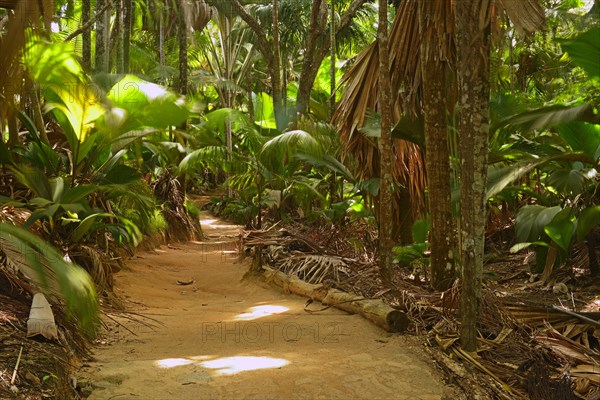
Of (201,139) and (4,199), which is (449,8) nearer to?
(4,199)

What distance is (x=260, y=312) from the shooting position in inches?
269

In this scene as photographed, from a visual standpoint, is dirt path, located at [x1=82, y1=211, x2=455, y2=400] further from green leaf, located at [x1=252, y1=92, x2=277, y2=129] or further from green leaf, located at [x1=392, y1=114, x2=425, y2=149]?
green leaf, located at [x1=252, y1=92, x2=277, y2=129]

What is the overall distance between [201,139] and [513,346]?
11155 mm

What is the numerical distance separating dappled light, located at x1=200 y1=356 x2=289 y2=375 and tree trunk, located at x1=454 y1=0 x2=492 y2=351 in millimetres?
1500

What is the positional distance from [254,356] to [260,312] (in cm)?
211

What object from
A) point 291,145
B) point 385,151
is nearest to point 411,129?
point 385,151

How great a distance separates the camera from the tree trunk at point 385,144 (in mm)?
6254

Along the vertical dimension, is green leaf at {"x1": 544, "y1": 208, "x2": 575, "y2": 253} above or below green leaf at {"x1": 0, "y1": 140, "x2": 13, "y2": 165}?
below

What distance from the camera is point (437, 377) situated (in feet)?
14.8

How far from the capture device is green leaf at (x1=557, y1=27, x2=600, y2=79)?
389cm

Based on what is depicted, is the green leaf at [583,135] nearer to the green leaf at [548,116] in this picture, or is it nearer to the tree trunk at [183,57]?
the green leaf at [548,116]

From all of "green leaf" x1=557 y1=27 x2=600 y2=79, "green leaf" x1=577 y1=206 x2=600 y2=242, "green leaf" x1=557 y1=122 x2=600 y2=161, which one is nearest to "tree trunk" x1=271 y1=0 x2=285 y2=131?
"green leaf" x1=557 y1=122 x2=600 y2=161

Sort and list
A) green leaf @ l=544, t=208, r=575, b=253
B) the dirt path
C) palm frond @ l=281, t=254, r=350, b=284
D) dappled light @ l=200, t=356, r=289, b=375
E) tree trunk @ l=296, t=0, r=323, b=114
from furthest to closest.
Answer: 1. tree trunk @ l=296, t=0, r=323, b=114
2. palm frond @ l=281, t=254, r=350, b=284
3. green leaf @ l=544, t=208, r=575, b=253
4. dappled light @ l=200, t=356, r=289, b=375
5. the dirt path

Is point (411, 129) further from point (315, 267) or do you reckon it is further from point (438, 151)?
point (315, 267)
